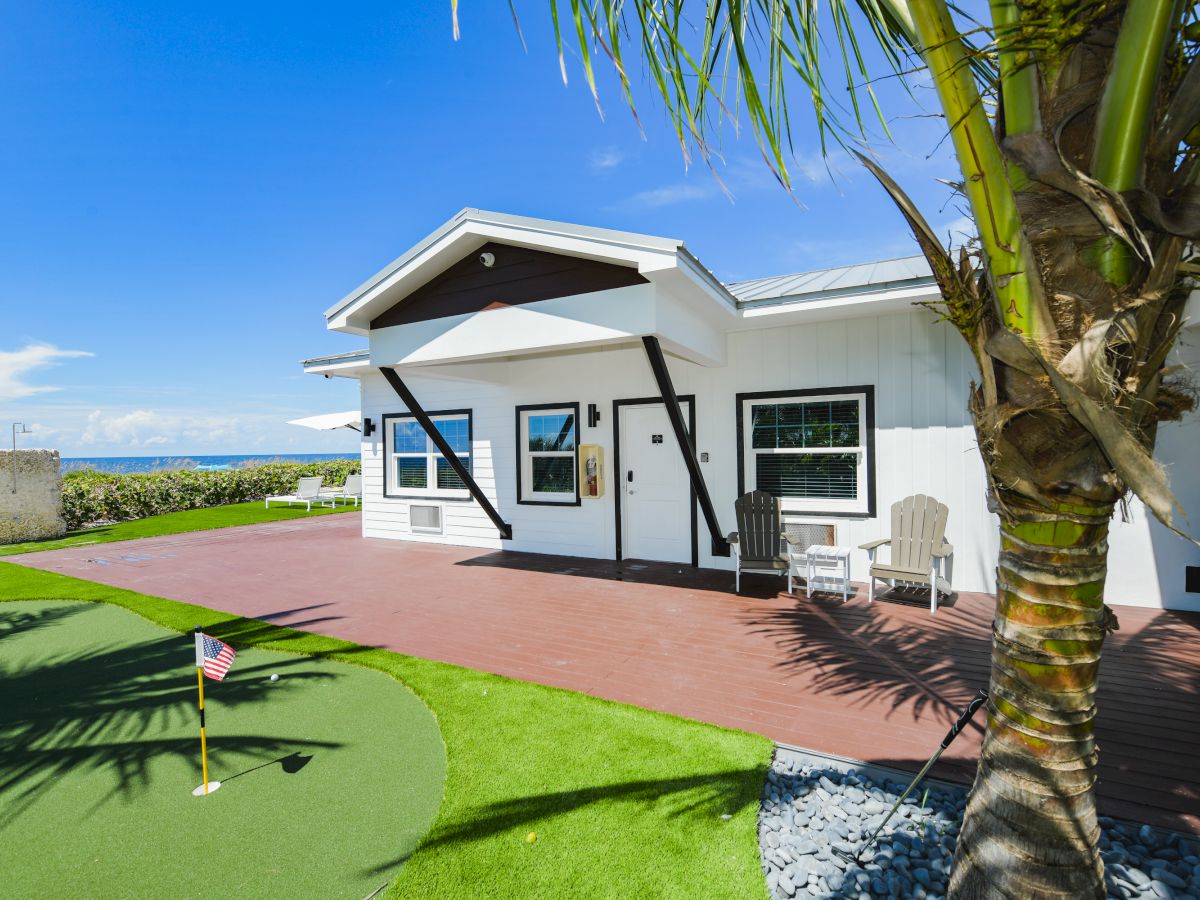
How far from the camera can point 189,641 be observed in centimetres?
497

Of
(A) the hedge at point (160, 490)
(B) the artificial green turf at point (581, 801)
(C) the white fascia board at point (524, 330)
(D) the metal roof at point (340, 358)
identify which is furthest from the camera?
(A) the hedge at point (160, 490)

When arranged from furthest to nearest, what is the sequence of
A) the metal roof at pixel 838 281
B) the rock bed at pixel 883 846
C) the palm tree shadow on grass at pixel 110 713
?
the metal roof at pixel 838 281 → the palm tree shadow on grass at pixel 110 713 → the rock bed at pixel 883 846

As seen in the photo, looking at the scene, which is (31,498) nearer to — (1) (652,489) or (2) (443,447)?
(2) (443,447)

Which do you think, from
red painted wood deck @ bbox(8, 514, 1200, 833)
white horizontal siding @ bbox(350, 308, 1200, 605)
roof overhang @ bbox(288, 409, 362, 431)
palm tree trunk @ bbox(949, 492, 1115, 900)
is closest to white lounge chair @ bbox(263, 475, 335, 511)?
roof overhang @ bbox(288, 409, 362, 431)

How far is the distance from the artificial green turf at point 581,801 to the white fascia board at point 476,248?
359cm

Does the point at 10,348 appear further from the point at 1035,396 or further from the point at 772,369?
the point at 1035,396

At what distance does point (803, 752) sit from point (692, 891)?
1.19m

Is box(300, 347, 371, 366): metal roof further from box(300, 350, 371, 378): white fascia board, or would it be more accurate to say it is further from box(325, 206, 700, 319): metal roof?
box(325, 206, 700, 319): metal roof

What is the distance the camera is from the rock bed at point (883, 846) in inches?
77.1

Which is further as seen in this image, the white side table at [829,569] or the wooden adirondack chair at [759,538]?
the wooden adirondack chair at [759,538]

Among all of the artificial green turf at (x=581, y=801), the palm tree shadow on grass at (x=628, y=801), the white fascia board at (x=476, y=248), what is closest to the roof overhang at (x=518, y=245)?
the white fascia board at (x=476, y=248)

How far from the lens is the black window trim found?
31.5 ft

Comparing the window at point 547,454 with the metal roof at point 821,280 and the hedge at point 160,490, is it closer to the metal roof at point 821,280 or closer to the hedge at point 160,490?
the metal roof at point 821,280

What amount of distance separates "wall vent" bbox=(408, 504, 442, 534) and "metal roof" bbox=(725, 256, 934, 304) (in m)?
6.42
